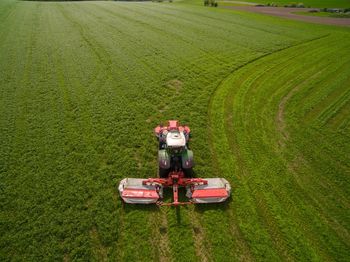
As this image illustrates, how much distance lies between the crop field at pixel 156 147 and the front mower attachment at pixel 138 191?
39 cm

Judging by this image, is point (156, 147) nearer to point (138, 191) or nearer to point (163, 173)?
point (163, 173)

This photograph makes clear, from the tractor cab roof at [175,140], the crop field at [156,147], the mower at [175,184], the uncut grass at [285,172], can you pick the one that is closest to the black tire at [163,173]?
the mower at [175,184]

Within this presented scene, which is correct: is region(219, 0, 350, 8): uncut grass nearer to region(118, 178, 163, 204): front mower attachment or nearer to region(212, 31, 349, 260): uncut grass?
region(212, 31, 349, 260): uncut grass

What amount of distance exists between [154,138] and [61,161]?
463 centimetres

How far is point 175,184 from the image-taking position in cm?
941

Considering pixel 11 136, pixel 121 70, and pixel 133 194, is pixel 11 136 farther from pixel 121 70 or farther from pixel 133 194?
pixel 121 70

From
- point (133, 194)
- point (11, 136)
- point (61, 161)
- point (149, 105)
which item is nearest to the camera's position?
point (133, 194)

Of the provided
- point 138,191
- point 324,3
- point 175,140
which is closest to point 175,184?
point 138,191

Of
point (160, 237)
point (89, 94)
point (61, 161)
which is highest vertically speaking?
point (89, 94)

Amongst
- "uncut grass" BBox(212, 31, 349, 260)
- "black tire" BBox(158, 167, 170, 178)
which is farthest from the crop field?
"black tire" BBox(158, 167, 170, 178)

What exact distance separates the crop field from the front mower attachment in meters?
0.39

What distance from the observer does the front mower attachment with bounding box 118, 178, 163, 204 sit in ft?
30.0

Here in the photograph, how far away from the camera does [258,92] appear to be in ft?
57.0

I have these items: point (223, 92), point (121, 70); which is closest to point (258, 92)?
point (223, 92)
